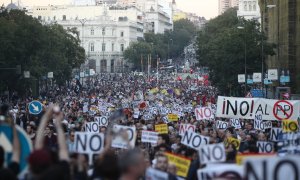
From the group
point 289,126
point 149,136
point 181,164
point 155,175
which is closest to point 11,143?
point 155,175

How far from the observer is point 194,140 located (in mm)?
16609

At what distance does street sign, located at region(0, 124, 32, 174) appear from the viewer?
1046 cm

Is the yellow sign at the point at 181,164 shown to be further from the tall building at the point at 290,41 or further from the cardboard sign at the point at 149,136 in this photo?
the tall building at the point at 290,41

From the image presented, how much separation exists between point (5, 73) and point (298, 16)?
2106cm

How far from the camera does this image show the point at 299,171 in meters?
8.92

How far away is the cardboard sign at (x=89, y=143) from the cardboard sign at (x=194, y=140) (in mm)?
3773

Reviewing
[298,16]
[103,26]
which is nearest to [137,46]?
[103,26]

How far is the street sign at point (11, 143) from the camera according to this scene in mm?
10457

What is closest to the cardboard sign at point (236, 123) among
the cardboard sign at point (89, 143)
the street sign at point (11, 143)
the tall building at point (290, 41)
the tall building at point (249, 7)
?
the cardboard sign at point (89, 143)

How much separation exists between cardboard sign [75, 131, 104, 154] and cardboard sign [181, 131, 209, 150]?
3773 mm

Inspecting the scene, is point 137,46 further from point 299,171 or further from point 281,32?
point 299,171

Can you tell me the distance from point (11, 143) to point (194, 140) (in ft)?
20.6

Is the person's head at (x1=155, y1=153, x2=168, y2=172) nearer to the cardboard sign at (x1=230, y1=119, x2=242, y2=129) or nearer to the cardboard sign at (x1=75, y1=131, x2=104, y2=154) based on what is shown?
the cardboard sign at (x1=75, y1=131, x2=104, y2=154)

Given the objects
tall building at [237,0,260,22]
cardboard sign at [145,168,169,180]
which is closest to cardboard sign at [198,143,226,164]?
cardboard sign at [145,168,169,180]
